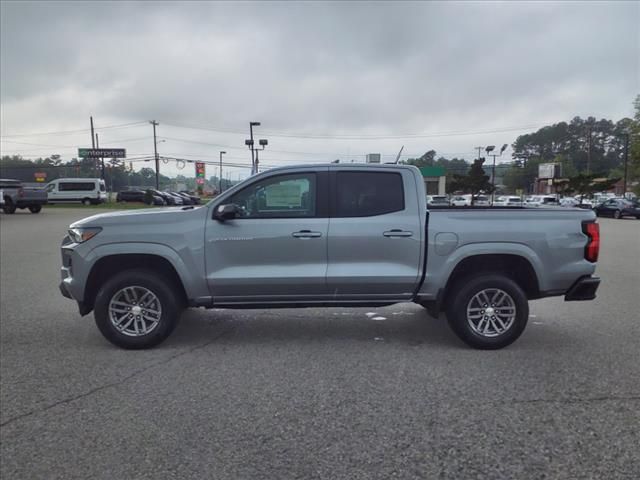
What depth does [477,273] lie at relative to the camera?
482 centimetres

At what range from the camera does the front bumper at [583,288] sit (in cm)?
469

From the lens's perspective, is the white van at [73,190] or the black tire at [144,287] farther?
the white van at [73,190]

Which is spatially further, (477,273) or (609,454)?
(477,273)

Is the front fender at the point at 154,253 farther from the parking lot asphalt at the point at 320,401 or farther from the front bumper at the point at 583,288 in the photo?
the front bumper at the point at 583,288

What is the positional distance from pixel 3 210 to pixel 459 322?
1296 inches

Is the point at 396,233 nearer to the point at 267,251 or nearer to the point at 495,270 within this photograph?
the point at 495,270

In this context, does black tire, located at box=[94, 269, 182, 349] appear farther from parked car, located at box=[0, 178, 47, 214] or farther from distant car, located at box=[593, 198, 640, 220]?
distant car, located at box=[593, 198, 640, 220]

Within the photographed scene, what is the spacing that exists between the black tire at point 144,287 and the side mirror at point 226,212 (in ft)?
3.05

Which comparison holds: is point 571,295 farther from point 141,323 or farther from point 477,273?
point 141,323

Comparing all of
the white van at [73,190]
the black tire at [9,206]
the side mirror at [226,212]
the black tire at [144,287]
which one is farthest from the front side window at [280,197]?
the white van at [73,190]

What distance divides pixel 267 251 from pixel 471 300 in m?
2.20

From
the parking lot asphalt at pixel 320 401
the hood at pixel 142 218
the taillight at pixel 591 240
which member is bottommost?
the parking lot asphalt at pixel 320 401

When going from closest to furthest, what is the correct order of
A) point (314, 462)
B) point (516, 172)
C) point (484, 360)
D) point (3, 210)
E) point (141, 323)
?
point (314, 462), point (484, 360), point (141, 323), point (3, 210), point (516, 172)

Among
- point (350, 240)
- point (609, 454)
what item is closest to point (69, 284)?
point (350, 240)
